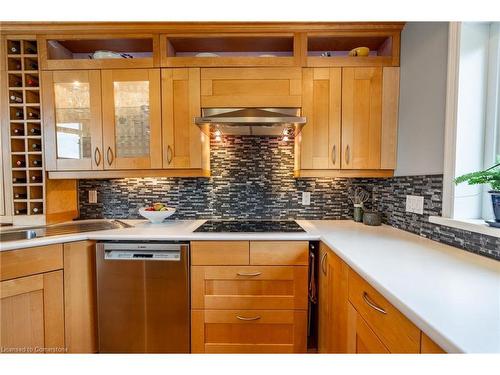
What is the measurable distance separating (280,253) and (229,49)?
165 centimetres

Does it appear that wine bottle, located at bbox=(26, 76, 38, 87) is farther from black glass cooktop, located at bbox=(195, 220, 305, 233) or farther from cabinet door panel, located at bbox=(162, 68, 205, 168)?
black glass cooktop, located at bbox=(195, 220, 305, 233)

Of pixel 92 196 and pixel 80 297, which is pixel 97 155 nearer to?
pixel 92 196

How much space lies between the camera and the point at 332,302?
1.20 metres

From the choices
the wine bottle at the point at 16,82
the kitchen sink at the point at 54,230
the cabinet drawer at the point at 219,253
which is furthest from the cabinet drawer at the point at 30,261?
the wine bottle at the point at 16,82

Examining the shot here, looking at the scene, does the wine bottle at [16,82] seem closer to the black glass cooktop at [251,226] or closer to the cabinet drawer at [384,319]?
the black glass cooktop at [251,226]

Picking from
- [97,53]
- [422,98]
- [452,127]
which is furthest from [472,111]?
[97,53]

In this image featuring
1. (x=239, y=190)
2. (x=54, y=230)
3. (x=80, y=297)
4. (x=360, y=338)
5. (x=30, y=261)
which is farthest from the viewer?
(x=239, y=190)

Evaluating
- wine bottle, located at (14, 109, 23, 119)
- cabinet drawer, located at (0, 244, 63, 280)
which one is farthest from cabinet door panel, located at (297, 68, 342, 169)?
wine bottle, located at (14, 109, 23, 119)

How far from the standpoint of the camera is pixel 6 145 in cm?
159

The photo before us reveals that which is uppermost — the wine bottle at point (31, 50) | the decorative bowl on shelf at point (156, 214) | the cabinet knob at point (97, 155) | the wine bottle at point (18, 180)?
the wine bottle at point (31, 50)

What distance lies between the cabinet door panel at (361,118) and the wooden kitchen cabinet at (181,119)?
1.07 metres

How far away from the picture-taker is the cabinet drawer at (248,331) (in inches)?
55.1

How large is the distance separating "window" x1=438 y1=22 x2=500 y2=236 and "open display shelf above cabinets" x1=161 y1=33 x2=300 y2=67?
896mm
